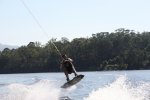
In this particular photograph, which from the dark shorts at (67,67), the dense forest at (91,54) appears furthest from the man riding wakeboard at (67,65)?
the dense forest at (91,54)

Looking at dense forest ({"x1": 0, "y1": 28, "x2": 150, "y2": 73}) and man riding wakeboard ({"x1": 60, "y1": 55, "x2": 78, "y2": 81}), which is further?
dense forest ({"x1": 0, "y1": 28, "x2": 150, "y2": 73})

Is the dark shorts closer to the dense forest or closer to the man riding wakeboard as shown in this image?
the man riding wakeboard

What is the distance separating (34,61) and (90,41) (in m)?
Result: 20.1

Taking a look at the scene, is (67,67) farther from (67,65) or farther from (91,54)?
(91,54)

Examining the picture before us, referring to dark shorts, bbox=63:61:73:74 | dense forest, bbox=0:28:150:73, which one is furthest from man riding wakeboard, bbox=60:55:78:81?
dense forest, bbox=0:28:150:73

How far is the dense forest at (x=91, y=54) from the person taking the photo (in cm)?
12450

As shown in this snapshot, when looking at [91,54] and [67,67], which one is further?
[91,54]

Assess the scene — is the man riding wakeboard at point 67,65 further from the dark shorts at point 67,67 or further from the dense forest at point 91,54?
the dense forest at point 91,54

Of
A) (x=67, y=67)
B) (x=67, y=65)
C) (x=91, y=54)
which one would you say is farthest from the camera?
(x=91, y=54)

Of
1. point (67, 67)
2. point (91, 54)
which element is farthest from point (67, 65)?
point (91, 54)

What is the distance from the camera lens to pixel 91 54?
136 metres

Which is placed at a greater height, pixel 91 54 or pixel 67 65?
pixel 91 54

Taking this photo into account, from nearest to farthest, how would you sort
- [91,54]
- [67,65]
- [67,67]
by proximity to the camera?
[67,65] → [67,67] → [91,54]

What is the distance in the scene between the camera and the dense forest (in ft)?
408
